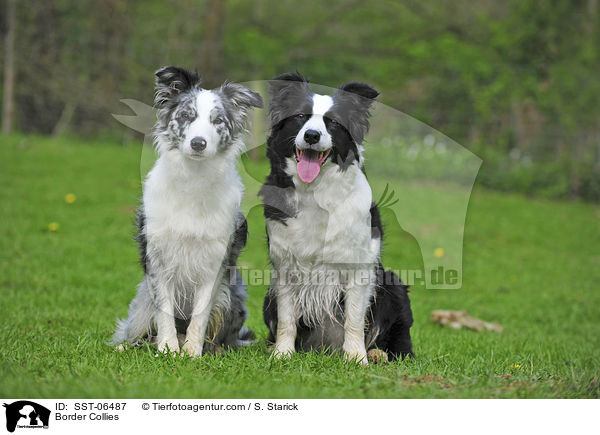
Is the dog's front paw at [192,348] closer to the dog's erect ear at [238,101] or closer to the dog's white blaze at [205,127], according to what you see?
the dog's white blaze at [205,127]

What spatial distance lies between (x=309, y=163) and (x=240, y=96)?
65 cm

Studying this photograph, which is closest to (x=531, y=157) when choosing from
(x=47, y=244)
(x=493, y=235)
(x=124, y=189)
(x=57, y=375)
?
(x=493, y=235)

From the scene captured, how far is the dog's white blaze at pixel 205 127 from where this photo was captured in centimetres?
367

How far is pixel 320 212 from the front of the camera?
12.8ft

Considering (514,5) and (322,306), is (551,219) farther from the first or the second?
(322,306)

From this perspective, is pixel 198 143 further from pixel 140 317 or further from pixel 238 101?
pixel 140 317

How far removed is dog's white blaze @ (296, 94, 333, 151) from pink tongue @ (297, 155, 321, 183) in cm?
11

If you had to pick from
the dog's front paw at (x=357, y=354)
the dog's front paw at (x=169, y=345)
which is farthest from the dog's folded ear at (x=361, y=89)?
the dog's front paw at (x=169, y=345)

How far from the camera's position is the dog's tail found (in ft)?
13.6

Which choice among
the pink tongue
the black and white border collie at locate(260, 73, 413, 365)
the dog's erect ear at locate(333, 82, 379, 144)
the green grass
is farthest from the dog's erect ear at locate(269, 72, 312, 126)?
the green grass

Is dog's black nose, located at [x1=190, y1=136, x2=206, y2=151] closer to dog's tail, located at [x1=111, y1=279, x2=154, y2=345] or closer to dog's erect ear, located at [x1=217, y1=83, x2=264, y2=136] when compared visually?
dog's erect ear, located at [x1=217, y1=83, x2=264, y2=136]

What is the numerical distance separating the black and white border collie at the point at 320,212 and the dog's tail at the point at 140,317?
0.87m

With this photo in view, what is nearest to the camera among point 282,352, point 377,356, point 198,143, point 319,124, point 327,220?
point 198,143

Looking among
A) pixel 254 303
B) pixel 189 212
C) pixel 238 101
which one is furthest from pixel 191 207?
pixel 254 303
